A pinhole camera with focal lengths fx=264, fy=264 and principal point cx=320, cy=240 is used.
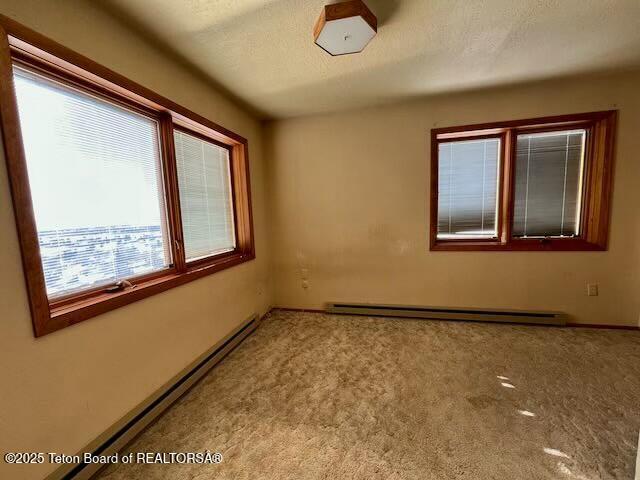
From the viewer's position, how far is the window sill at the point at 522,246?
106 inches

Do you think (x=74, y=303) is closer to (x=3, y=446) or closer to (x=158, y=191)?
(x=3, y=446)

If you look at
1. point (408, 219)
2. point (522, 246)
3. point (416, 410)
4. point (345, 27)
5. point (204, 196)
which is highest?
point (345, 27)

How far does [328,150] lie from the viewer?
125 inches

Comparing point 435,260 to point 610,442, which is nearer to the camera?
point 610,442

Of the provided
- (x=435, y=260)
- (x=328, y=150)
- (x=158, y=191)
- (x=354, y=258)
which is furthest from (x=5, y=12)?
(x=435, y=260)

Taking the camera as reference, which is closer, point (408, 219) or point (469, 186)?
point (469, 186)

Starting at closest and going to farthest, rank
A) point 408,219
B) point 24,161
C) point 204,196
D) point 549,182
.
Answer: point 24,161 < point 204,196 < point 549,182 < point 408,219

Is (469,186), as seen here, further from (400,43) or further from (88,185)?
(88,185)

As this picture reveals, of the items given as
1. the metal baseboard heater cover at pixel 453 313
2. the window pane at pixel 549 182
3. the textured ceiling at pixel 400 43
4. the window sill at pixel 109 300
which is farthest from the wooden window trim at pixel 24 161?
the window pane at pixel 549 182

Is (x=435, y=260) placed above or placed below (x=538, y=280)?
above

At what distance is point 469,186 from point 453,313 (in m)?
1.44

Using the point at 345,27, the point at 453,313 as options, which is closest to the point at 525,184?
the point at 453,313

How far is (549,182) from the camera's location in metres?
2.78

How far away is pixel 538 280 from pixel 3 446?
3.99 m
